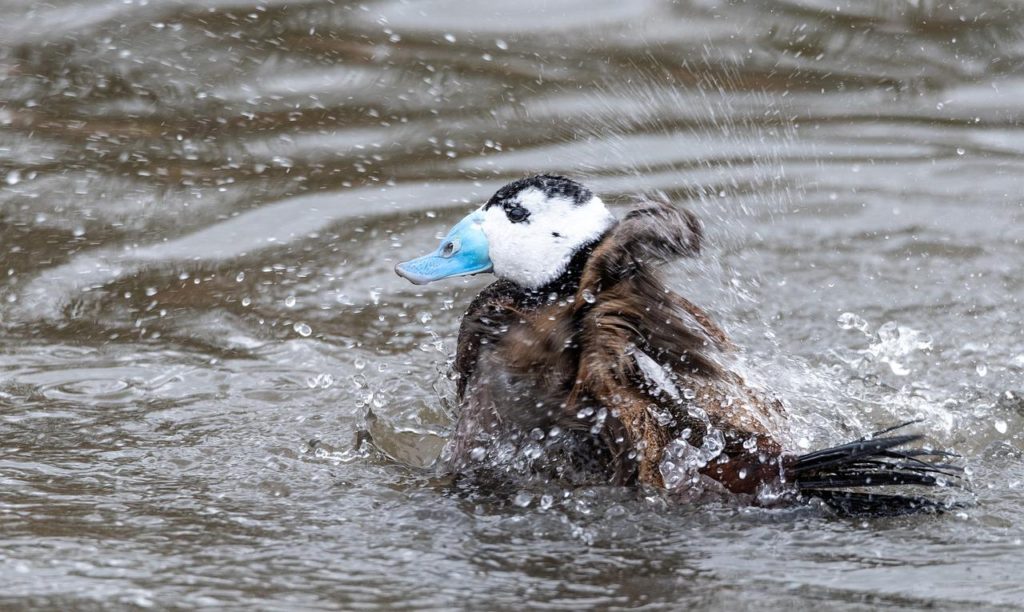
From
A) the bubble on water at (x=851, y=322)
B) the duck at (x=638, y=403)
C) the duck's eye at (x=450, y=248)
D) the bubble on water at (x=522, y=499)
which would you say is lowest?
the bubble on water at (x=522, y=499)

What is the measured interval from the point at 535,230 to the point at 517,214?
0.10 meters

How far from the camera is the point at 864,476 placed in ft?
11.3

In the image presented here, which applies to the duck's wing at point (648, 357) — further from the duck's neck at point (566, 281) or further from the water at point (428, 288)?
the duck's neck at point (566, 281)

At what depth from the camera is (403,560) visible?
320cm

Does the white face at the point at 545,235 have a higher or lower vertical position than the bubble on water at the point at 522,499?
higher

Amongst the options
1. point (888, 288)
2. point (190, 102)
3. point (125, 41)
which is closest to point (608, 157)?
point (888, 288)

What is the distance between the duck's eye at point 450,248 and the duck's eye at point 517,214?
8.0 inches

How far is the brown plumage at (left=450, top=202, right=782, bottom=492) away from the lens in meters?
3.54

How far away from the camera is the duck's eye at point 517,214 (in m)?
4.11

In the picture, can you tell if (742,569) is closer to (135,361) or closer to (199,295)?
(135,361)

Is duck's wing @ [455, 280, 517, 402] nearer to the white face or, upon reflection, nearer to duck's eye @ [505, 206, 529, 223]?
the white face

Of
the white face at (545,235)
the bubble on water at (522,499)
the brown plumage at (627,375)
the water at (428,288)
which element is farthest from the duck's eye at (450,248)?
the bubble on water at (522,499)

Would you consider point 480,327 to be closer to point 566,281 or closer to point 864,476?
point 566,281

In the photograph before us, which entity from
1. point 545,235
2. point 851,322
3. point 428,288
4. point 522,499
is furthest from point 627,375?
point 428,288
